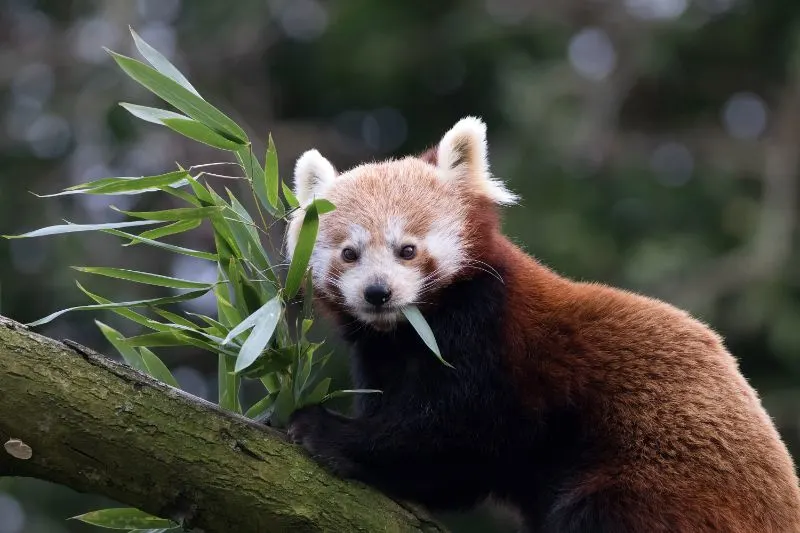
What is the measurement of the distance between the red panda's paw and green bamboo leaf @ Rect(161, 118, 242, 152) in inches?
35.7

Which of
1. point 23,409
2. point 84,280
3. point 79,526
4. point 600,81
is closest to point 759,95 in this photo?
point 600,81

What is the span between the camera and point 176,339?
3627mm

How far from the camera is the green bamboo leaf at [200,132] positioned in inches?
143

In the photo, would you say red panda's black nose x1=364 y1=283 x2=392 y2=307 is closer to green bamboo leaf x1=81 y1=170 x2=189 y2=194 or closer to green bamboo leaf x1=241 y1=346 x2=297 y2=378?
green bamboo leaf x1=241 y1=346 x2=297 y2=378

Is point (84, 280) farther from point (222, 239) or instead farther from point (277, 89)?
point (222, 239)

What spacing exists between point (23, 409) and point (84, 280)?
25.7ft

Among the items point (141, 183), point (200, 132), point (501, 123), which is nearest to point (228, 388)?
point (141, 183)

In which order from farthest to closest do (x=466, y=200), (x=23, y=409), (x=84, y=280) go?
(x=84, y=280) → (x=466, y=200) → (x=23, y=409)

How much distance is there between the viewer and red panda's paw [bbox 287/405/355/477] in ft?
11.8

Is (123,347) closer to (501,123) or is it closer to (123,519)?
(123,519)


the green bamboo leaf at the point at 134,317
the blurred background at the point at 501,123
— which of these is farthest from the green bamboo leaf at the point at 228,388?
the blurred background at the point at 501,123

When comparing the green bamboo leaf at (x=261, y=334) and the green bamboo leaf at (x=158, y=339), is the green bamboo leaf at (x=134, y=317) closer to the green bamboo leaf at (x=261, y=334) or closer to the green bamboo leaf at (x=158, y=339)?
the green bamboo leaf at (x=158, y=339)

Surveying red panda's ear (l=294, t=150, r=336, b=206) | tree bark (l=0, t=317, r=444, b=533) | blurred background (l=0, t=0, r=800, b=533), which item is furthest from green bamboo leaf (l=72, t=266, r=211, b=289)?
blurred background (l=0, t=0, r=800, b=533)

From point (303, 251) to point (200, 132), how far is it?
519 millimetres
